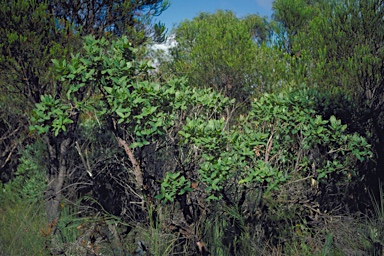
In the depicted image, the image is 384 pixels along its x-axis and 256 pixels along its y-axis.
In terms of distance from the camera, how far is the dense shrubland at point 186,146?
14.6 feet

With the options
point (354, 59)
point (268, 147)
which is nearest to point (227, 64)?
point (354, 59)

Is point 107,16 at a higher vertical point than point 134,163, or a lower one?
higher

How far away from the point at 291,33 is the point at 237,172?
1029cm

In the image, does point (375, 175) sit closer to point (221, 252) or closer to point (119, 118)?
point (221, 252)

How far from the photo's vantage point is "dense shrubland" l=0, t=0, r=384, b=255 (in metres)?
4.46

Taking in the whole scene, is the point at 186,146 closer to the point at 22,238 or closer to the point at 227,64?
the point at 22,238

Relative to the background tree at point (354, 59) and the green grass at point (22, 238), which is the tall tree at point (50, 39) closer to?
the green grass at point (22, 238)

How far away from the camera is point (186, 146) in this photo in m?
5.17

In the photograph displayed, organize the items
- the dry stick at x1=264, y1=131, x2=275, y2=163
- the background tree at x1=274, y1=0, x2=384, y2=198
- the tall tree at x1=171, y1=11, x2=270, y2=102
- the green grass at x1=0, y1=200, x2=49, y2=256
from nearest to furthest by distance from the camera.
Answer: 1. the green grass at x1=0, y1=200, x2=49, y2=256
2. the dry stick at x1=264, y1=131, x2=275, y2=163
3. the background tree at x1=274, y1=0, x2=384, y2=198
4. the tall tree at x1=171, y1=11, x2=270, y2=102

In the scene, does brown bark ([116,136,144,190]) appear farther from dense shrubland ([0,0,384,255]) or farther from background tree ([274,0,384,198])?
background tree ([274,0,384,198])

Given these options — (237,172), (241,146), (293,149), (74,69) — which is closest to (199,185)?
(237,172)

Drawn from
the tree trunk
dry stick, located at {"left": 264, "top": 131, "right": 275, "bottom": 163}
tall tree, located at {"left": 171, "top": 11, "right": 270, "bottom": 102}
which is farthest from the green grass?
tall tree, located at {"left": 171, "top": 11, "right": 270, "bottom": 102}

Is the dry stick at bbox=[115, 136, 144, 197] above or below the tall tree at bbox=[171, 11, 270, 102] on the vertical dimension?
below

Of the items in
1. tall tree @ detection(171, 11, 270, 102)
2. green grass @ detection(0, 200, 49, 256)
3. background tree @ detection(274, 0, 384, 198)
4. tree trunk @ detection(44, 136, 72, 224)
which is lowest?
green grass @ detection(0, 200, 49, 256)
